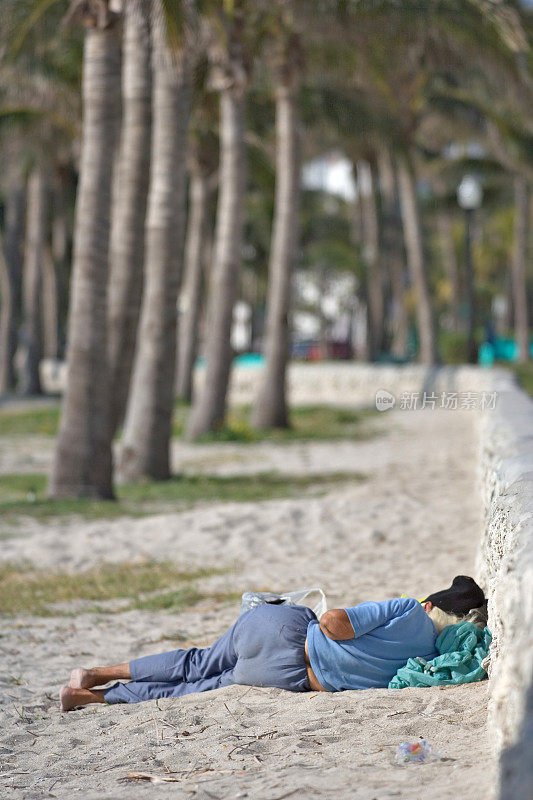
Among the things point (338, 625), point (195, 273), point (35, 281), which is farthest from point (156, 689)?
point (35, 281)

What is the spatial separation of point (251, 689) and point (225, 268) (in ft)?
37.9

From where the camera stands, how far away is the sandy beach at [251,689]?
378 cm

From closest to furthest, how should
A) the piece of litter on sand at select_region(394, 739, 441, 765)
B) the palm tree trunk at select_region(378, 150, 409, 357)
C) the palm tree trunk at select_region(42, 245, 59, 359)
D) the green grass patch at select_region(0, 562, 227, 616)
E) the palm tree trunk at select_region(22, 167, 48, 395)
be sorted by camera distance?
the piece of litter on sand at select_region(394, 739, 441, 765) < the green grass patch at select_region(0, 562, 227, 616) < the palm tree trunk at select_region(22, 167, 48, 395) < the palm tree trunk at select_region(378, 150, 409, 357) < the palm tree trunk at select_region(42, 245, 59, 359)

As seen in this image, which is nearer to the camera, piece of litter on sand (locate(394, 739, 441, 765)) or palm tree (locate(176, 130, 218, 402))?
piece of litter on sand (locate(394, 739, 441, 765))

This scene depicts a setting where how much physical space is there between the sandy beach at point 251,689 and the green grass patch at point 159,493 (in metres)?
0.45

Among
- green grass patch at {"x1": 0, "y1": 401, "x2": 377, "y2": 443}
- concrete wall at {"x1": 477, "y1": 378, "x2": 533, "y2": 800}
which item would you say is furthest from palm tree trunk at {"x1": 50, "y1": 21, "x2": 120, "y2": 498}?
green grass patch at {"x1": 0, "y1": 401, "x2": 377, "y2": 443}

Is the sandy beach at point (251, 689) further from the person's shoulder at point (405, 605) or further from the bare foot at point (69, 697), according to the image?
the person's shoulder at point (405, 605)

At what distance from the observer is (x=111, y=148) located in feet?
33.4

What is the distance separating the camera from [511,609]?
3471 millimetres

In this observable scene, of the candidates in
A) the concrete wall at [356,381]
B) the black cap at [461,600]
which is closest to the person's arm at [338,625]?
the black cap at [461,600]

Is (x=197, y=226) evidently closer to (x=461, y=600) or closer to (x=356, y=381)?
(x=356, y=381)

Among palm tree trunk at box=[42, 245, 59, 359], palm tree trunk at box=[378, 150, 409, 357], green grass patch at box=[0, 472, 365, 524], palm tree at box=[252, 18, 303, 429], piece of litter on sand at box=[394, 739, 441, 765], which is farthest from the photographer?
palm tree trunk at box=[42, 245, 59, 359]

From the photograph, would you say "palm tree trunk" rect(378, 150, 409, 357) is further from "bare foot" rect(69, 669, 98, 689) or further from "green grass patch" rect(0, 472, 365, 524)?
"bare foot" rect(69, 669, 98, 689)

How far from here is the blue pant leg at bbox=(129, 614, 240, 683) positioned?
4984 mm
